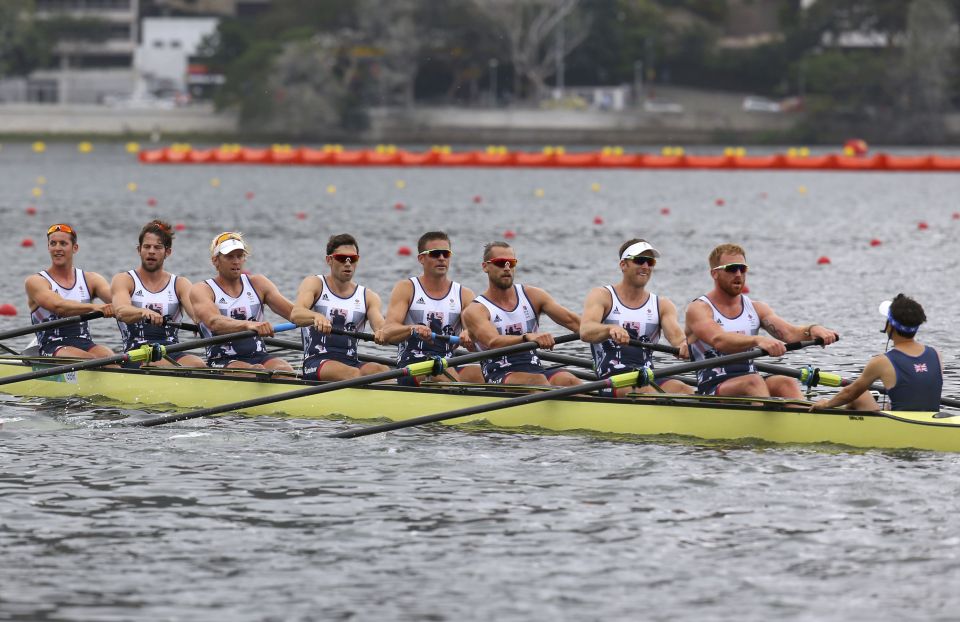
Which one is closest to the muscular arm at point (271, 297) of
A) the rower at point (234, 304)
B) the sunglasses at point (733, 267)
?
the rower at point (234, 304)

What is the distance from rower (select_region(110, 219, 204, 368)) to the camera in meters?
15.5

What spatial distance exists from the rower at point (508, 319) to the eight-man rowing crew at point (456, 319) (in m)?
0.01

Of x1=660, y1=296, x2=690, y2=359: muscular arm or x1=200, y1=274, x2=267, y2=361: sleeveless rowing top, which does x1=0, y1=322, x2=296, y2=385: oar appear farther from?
x1=660, y1=296, x2=690, y2=359: muscular arm

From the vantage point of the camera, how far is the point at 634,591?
9.71 metres

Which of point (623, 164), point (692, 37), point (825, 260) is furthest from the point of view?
point (692, 37)

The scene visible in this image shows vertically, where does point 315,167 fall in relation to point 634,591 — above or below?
above

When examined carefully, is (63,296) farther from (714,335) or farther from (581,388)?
(714,335)

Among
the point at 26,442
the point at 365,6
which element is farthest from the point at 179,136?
the point at 26,442

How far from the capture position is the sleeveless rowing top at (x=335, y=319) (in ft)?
49.6

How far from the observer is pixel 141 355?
49.7 feet

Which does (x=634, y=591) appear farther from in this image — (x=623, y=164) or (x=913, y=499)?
(x=623, y=164)

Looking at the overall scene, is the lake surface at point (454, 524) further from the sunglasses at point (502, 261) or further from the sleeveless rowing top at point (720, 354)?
the sunglasses at point (502, 261)

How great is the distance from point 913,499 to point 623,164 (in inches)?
2312

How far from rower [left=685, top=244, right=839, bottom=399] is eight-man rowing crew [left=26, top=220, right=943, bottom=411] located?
12 millimetres
